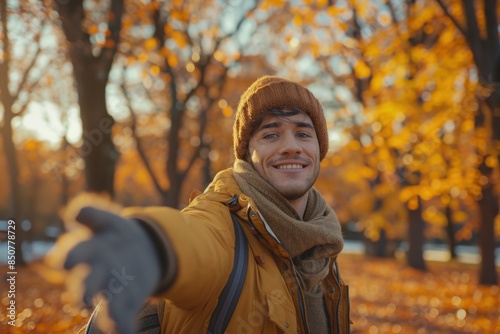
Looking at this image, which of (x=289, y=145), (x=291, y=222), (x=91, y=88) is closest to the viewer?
(x=291, y=222)

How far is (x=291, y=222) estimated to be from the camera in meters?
2.24

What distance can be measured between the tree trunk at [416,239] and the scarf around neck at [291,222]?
51.6 feet

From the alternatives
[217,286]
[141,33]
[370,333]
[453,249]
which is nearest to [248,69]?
[141,33]

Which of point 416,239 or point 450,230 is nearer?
point 416,239

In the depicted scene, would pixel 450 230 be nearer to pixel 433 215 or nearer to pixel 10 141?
pixel 433 215

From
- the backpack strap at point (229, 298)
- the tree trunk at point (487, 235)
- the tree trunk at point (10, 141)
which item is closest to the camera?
the backpack strap at point (229, 298)

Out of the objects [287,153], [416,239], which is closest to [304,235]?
[287,153]

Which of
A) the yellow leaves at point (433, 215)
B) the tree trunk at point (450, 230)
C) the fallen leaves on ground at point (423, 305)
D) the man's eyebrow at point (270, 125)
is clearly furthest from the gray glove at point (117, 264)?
the tree trunk at point (450, 230)

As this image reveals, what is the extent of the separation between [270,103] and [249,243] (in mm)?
832

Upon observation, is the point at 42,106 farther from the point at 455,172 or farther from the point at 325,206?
the point at 325,206

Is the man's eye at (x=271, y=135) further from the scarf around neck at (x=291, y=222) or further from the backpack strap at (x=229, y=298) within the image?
the backpack strap at (x=229, y=298)

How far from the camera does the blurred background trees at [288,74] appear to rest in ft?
18.8

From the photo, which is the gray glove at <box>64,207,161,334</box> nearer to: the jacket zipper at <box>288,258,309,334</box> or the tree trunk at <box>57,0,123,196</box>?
the jacket zipper at <box>288,258,309,334</box>

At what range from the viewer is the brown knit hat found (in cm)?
249
